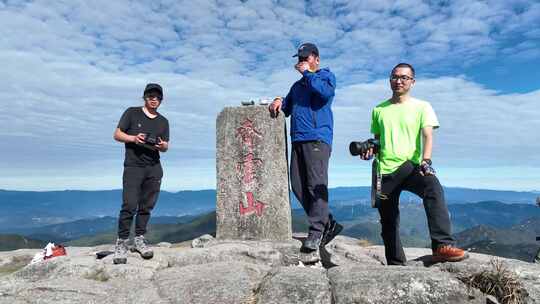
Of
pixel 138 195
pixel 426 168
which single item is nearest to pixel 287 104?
pixel 426 168

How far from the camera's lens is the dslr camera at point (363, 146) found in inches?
220

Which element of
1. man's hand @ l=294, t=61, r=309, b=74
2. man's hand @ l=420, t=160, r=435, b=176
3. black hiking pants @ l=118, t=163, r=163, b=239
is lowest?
black hiking pants @ l=118, t=163, r=163, b=239

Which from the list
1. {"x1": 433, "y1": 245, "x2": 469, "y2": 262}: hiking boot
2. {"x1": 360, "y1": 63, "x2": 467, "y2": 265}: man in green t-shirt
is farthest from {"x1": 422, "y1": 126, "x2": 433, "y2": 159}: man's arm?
A: {"x1": 433, "y1": 245, "x2": 469, "y2": 262}: hiking boot

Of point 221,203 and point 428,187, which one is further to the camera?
point 221,203

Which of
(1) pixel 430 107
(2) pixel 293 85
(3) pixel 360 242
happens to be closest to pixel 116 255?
(2) pixel 293 85

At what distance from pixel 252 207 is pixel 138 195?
3.19 metres

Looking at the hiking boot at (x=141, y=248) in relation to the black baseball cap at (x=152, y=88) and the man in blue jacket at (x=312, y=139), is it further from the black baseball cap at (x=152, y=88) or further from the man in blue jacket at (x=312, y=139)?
the man in blue jacket at (x=312, y=139)

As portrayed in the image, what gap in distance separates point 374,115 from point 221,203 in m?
4.99

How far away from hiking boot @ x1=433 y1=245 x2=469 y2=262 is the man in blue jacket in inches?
67.3

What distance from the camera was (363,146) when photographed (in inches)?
221

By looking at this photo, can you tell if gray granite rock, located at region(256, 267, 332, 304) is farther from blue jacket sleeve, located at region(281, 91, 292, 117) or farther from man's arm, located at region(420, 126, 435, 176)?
blue jacket sleeve, located at region(281, 91, 292, 117)

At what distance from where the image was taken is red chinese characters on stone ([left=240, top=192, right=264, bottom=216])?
369 inches

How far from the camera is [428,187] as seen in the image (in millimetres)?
5262

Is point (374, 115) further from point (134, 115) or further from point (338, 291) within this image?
point (134, 115)
